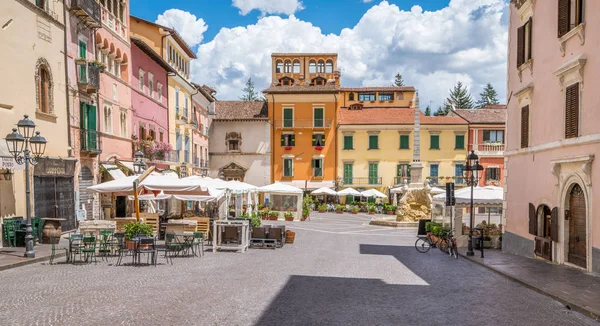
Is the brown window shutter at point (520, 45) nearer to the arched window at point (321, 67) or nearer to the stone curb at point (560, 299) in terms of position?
the stone curb at point (560, 299)

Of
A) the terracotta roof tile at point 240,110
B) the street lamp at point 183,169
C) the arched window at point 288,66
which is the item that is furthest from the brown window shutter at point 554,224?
the arched window at point 288,66

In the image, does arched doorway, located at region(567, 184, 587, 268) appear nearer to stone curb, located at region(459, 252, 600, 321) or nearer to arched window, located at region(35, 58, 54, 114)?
stone curb, located at region(459, 252, 600, 321)

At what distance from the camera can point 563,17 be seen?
1459 cm

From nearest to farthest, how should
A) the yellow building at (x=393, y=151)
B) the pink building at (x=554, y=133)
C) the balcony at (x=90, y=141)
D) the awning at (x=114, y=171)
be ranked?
the pink building at (x=554, y=133), the balcony at (x=90, y=141), the awning at (x=114, y=171), the yellow building at (x=393, y=151)

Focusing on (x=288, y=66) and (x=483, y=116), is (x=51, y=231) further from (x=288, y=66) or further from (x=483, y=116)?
(x=288, y=66)

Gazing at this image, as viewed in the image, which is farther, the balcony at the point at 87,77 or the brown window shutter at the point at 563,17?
the balcony at the point at 87,77

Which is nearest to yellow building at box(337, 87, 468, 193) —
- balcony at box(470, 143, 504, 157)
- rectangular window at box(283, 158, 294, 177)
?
balcony at box(470, 143, 504, 157)

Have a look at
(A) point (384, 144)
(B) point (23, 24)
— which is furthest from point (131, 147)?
(A) point (384, 144)

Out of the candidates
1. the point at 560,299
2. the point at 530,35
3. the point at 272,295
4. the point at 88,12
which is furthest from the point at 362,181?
the point at 272,295

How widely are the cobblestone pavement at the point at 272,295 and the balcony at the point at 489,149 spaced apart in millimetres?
36133

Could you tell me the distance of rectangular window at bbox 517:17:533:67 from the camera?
17.6 metres

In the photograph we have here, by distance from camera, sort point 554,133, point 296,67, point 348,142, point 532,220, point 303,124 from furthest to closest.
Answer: point 296,67
point 303,124
point 348,142
point 532,220
point 554,133

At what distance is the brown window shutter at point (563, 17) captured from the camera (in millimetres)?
14359

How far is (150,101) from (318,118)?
22.9 meters
